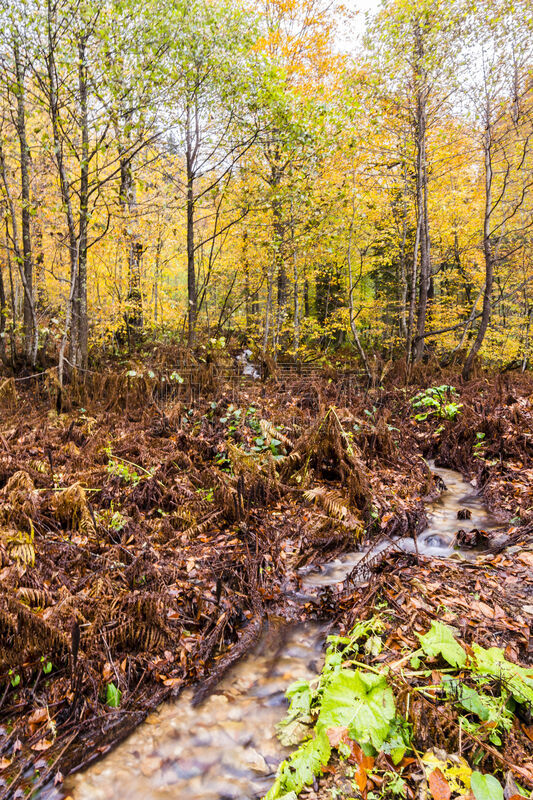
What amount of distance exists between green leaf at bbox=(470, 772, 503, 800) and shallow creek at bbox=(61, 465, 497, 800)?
1.21m

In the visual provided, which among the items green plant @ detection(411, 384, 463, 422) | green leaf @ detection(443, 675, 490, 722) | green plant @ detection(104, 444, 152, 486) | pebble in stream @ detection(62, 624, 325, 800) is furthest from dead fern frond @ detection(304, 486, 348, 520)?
green plant @ detection(411, 384, 463, 422)

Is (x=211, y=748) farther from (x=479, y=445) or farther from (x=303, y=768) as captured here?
(x=479, y=445)

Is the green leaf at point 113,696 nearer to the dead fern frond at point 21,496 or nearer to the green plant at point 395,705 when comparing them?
the green plant at point 395,705

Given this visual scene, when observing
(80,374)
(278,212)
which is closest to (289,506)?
(80,374)

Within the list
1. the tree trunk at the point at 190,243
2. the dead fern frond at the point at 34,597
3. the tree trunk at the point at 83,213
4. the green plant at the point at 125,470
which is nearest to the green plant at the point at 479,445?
the green plant at the point at 125,470

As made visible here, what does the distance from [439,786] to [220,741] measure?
4.65 feet

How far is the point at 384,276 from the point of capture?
20.2m

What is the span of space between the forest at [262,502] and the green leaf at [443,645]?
17 mm

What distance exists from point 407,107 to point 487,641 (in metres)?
13.3

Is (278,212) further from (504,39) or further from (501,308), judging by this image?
(501,308)

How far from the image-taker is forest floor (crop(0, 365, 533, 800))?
247 cm

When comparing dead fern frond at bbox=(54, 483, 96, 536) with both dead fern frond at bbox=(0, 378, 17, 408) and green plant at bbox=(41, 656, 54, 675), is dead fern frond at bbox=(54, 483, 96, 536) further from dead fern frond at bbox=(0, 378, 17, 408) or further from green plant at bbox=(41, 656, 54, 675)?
dead fern frond at bbox=(0, 378, 17, 408)

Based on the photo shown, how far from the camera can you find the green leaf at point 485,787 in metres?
1.50

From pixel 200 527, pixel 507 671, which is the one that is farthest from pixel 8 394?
pixel 507 671
